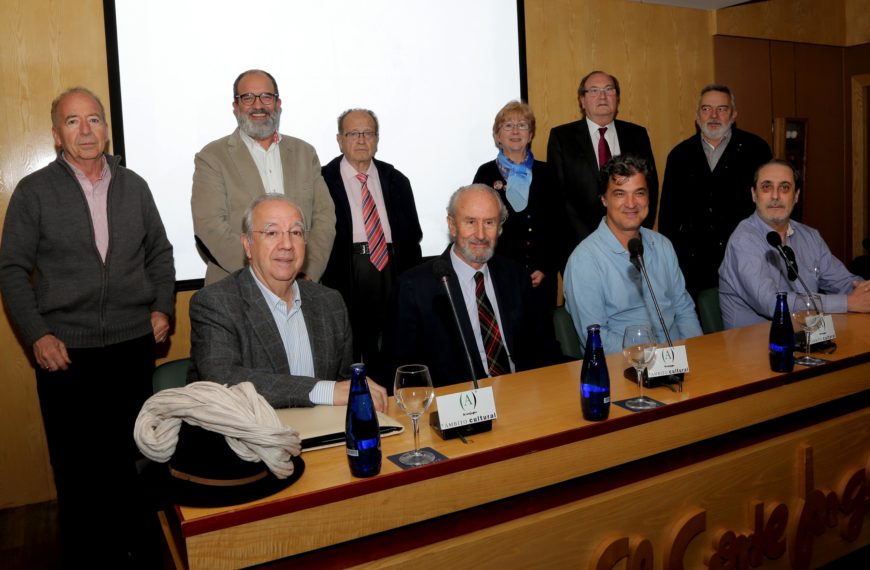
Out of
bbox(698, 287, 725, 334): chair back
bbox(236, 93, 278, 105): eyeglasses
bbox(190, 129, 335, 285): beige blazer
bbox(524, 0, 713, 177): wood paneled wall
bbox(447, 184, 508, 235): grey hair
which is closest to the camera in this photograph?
bbox(447, 184, 508, 235): grey hair

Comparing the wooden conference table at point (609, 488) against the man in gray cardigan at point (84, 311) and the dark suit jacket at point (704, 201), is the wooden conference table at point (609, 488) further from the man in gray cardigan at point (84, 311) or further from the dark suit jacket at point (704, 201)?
the man in gray cardigan at point (84, 311)

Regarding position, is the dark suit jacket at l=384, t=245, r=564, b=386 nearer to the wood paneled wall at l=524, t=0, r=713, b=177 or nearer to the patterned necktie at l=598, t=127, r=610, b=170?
the patterned necktie at l=598, t=127, r=610, b=170

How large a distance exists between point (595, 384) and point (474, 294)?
93cm

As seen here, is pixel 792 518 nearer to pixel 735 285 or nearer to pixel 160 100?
pixel 735 285

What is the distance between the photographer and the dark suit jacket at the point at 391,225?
3.45m

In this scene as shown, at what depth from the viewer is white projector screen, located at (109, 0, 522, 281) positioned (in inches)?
139

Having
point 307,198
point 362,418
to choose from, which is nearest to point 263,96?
point 307,198

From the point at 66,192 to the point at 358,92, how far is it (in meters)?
1.75

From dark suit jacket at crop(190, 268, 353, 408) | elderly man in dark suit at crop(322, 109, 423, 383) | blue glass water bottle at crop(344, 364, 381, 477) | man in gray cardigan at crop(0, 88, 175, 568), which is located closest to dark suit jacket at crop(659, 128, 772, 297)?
elderly man in dark suit at crop(322, 109, 423, 383)

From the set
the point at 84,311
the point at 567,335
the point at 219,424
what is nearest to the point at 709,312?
the point at 567,335

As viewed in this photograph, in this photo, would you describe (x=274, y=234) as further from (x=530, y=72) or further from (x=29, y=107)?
(x=530, y=72)

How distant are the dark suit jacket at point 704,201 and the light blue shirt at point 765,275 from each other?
1.88 feet

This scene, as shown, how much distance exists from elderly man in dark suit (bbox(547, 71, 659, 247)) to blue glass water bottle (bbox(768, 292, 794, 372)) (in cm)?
176

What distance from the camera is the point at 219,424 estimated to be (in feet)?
4.44
